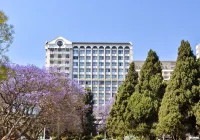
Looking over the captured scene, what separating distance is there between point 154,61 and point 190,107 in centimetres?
667

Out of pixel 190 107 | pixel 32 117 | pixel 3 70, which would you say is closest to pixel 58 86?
pixel 32 117

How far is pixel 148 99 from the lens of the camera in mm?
26203

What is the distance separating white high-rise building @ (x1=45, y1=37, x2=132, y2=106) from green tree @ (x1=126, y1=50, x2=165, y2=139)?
8216 cm

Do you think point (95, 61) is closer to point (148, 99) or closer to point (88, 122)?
point (88, 122)

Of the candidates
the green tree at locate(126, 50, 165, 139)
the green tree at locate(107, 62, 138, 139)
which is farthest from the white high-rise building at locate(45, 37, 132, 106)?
the green tree at locate(126, 50, 165, 139)

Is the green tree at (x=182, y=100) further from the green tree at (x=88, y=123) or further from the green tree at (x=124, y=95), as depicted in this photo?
the green tree at (x=88, y=123)

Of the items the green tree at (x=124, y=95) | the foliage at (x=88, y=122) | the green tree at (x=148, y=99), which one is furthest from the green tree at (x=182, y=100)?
the foliage at (x=88, y=122)

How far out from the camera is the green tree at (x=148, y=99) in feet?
86.0

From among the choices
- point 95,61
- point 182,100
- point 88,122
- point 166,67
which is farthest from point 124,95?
point 166,67

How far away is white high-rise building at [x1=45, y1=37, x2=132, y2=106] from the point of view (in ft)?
363

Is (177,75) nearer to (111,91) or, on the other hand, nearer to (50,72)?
(50,72)

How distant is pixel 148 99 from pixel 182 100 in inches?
181

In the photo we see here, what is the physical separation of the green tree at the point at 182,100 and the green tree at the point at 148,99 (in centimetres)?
317

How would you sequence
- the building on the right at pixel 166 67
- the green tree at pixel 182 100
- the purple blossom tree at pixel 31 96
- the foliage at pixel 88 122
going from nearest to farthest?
the green tree at pixel 182 100 < the purple blossom tree at pixel 31 96 < the foliage at pixel 88 122 < the building on the right at pixel 166 67
